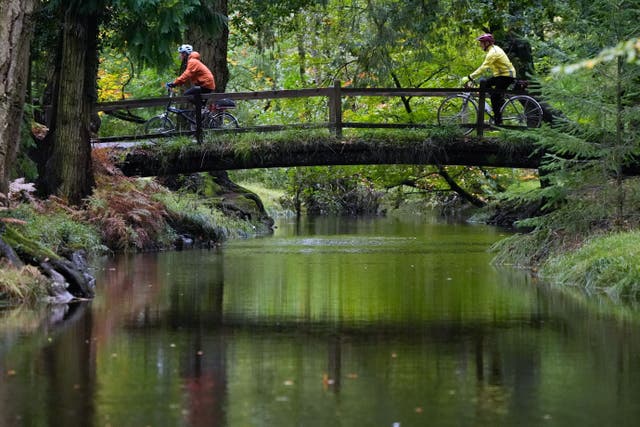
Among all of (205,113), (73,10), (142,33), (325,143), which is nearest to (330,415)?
(142,33)

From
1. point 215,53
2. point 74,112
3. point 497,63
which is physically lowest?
point 74,112

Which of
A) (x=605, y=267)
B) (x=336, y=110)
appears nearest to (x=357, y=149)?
(x=336, y=110)

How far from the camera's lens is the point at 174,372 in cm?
802

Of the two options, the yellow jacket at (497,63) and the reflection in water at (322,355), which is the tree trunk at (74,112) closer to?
the reflection in water at (322,355)

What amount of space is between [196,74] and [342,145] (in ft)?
11.8

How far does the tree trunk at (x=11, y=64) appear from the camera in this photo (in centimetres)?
1384

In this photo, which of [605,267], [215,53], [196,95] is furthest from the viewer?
[215,53]

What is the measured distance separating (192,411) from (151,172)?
1814 cm

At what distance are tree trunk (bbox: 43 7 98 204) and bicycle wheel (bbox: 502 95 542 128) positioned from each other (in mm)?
8094

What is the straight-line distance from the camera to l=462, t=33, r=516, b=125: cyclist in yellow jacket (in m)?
21.2

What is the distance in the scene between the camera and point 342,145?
22.6 metres

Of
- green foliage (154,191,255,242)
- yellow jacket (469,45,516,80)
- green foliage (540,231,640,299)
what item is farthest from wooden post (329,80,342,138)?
green foliage (540,231,640,299)

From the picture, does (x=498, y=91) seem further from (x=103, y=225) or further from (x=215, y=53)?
(x=215, y=53)

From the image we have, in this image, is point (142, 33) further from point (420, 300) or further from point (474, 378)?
point (474, 378)
